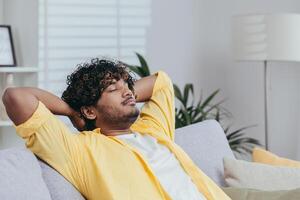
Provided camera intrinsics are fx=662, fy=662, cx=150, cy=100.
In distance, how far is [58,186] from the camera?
196cm

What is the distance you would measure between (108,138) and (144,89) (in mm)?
379

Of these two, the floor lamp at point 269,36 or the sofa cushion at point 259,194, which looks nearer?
the sofa cushion at point 259,194

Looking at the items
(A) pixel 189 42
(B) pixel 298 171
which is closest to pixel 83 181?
(B) pixel 298 171

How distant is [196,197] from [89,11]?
176 cm

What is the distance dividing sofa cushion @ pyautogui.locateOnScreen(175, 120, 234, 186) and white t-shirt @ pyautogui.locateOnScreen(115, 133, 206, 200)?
0.31m

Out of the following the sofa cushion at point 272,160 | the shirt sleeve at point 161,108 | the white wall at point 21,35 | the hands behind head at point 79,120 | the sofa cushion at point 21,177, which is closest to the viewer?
the sofa cushion at point 21,177

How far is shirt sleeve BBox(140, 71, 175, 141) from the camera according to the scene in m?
2.39

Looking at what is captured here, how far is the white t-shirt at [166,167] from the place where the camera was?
2121 millimetres

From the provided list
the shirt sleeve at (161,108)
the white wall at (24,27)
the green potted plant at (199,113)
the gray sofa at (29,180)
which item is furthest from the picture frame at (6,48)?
the gray sofa at (29,180)

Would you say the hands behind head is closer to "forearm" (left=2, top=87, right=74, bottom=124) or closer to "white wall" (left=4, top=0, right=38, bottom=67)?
"forearm" (left=2, top=87, right=74, bottom=124)

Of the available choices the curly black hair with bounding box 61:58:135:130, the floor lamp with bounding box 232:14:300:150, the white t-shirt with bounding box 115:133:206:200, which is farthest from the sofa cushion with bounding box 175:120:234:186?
the floor lamp with bounding box 232:14:300:150

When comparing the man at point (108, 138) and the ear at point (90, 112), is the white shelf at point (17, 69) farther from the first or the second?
the ear at point (90, 112)

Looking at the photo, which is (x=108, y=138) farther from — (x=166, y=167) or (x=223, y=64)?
(x=223, y=64)

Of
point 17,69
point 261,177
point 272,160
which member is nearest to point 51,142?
point 261,177
